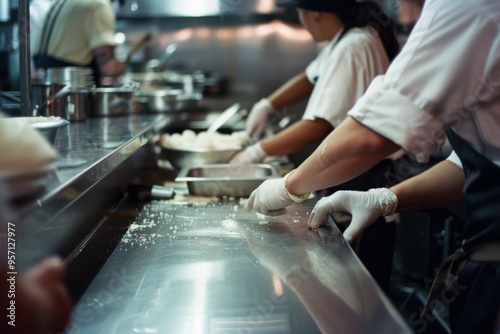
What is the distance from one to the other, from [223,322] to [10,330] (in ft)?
1.31

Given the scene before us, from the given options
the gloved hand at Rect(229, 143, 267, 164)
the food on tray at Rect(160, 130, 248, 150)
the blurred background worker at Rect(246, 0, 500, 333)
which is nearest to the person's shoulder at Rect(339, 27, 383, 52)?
the gloved hand at Rect(229, 143, 267, 164)

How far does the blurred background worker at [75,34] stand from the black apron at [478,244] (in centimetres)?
283

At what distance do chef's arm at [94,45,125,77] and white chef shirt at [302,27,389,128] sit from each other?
182 cm

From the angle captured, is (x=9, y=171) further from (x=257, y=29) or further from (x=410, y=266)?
(x=257, y=29)

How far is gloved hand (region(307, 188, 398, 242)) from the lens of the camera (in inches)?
72.1

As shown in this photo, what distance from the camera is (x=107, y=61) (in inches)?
161

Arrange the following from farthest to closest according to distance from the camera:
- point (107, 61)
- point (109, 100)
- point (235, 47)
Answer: point (235, 47) < point (107, 61) < point (109, 100)

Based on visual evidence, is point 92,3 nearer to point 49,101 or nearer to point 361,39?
point 49,101

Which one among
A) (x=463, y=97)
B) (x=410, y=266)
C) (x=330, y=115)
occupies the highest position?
A: (x=463, y=97)

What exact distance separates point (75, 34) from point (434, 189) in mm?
2825

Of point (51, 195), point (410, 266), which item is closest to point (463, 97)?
point (51, 195)

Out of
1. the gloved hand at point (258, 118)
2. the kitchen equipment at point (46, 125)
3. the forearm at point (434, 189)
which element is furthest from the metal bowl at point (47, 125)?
the gloved hand at point (258, 118)

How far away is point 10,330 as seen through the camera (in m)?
1.07

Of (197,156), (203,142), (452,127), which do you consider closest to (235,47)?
(203,142)
